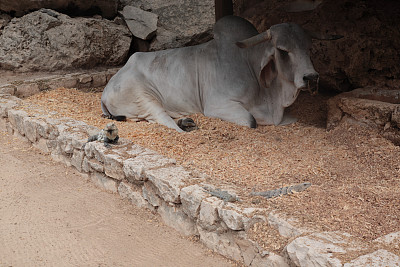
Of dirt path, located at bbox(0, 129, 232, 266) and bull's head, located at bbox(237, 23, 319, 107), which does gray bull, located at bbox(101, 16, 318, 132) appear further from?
dirt path, located at bbox(0, 129, 232, 266)

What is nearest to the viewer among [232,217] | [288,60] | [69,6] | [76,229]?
[232,217]

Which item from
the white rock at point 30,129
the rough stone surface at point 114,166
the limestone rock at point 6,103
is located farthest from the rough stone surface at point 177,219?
the limestone rock at point 6,103

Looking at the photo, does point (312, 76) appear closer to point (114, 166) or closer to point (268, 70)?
point (268, 70)

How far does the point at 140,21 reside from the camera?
7809 mm

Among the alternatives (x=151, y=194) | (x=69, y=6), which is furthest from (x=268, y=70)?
(x=69, y=6)

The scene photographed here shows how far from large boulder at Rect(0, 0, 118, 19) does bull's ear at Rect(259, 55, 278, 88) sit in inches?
145

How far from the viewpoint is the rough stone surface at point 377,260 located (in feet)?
6.76

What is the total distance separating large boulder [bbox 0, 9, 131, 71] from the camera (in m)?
6.88

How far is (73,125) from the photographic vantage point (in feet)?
14.9

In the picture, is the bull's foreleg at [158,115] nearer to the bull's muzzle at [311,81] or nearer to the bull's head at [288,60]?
the bull's head at [288,60]

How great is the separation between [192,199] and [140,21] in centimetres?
545

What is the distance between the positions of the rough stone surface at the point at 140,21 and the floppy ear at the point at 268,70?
3116mm

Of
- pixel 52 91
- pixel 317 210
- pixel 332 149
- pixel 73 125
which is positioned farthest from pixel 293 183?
pixel 52 91

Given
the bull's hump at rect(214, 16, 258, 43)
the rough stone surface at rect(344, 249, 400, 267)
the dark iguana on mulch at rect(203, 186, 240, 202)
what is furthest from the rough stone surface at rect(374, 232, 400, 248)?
the bull's hump at rect(214, 16, 258, 43)
